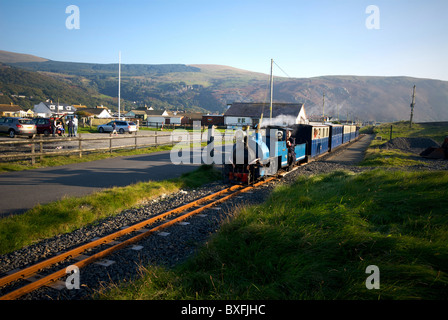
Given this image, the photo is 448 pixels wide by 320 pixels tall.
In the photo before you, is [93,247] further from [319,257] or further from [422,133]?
[422,133]

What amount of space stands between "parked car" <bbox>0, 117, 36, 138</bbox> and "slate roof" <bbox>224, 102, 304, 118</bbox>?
44777mm

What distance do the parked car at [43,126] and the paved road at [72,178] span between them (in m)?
16.3

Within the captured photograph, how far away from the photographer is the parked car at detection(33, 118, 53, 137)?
2945 centimetres

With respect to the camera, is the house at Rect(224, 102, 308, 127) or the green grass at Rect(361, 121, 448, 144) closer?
the green grass at Rect(361, 121, 448, 144)

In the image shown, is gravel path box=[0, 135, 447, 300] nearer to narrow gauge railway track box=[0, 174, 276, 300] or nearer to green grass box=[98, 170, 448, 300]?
narrow gauge railway track box=[0, 174, 276, 300]

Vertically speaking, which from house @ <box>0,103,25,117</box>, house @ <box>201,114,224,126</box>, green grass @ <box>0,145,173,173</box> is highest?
house @ <box>0,103,25,117</box>

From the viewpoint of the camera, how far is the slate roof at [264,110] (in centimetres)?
6406

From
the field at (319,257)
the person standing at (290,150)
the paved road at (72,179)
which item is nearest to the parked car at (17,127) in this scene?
the paved road at (72,179)

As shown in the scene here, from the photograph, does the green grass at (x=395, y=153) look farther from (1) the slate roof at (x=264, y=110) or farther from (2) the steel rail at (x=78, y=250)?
(1) the slate roof at (x=264, y=110)

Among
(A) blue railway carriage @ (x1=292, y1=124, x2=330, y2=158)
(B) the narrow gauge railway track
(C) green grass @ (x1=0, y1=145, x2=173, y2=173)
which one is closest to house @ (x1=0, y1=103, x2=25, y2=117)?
(C) green grass @ (x1=0, y1=145, x2=173, y2=173)

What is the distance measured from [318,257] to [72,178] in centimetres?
1100

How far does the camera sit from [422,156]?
2364cm

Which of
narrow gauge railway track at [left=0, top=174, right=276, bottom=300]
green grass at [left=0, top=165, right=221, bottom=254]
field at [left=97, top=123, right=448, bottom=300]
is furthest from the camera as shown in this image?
green grass at [left=0, top=165, right=221, bottom=254]
